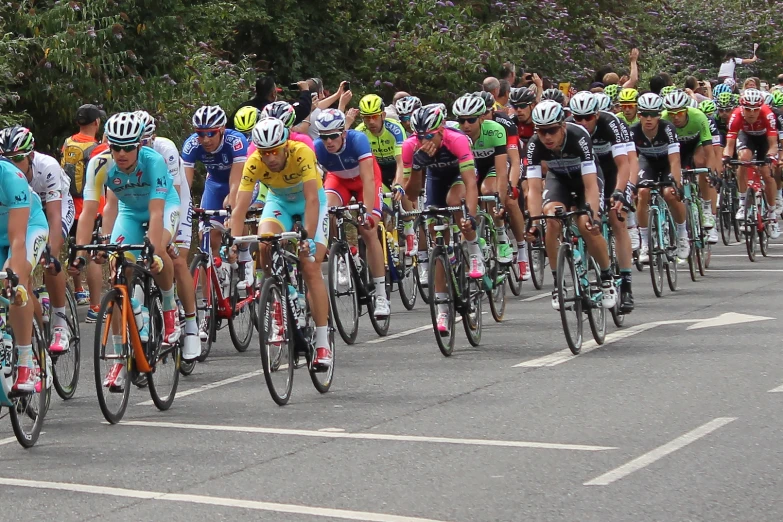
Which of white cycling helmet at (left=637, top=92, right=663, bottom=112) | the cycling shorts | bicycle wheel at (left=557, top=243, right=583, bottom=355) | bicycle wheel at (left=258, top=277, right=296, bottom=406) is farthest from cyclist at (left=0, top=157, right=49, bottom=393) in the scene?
white cycling helmet at (left=637, top=92, right=663, bottom=112)

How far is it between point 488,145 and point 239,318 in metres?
3.23

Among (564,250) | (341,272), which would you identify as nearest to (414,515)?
(564,250)

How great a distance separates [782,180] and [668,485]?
14.6 meters

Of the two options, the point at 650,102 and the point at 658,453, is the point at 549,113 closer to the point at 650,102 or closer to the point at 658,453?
the point at 650,102

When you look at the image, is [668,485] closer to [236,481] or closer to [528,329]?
[236,481]

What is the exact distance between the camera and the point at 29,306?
9.10 meters

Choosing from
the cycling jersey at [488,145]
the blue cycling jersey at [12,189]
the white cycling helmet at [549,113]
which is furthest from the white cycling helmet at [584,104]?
the blue cycling jersey at [12,189]

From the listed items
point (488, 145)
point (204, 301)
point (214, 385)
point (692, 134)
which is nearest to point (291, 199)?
point (214, 385)

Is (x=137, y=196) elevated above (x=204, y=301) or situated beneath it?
elevated above

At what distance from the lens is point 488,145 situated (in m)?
15.1

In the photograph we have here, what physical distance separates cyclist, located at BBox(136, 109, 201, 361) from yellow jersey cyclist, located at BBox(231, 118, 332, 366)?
0.50m

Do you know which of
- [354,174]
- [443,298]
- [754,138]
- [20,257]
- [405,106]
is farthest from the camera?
[754,138]

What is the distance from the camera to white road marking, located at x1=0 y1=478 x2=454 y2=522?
7.17 meters

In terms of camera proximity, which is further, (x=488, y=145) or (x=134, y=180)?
(x=488, y=145)
